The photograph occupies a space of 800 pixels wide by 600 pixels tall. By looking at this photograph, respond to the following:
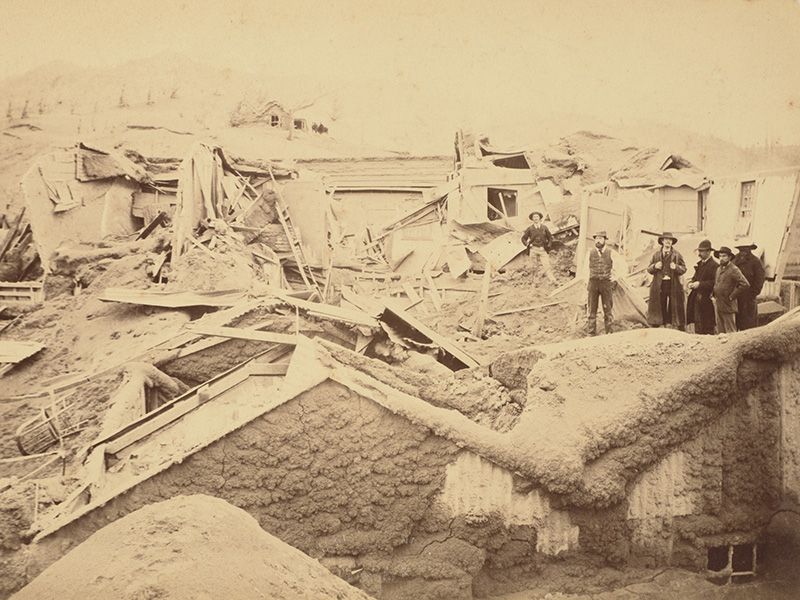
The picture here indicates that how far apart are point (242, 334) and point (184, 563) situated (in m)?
1.37

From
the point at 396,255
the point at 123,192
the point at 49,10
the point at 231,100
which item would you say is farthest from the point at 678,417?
the point at 49,10

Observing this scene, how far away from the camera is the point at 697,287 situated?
412 centimetres

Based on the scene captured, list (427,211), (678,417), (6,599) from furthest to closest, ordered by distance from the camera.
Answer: (427,211), (678,417), (6,599)

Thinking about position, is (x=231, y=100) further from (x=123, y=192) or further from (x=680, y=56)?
(x=680, y=56)

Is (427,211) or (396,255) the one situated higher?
(427,211)

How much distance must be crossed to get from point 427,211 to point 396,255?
362 mm

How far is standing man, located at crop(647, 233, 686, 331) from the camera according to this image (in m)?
4.07

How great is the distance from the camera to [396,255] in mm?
4184

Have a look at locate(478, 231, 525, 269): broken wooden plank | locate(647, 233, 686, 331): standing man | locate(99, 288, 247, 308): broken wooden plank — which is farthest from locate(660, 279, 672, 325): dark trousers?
Result: locate(99, 288, 247, 308): broken wooden plank

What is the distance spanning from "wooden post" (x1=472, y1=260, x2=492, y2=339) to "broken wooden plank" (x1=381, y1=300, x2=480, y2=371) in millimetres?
171

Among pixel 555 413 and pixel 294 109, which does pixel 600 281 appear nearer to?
pixel 555 413

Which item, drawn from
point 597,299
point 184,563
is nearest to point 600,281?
point 597,299

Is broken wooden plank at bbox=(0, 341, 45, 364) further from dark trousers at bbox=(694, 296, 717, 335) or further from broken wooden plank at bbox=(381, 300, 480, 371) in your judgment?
dark trousers at bbox=(694, 296, 717, 335)

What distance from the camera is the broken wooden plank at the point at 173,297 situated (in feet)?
12.8
